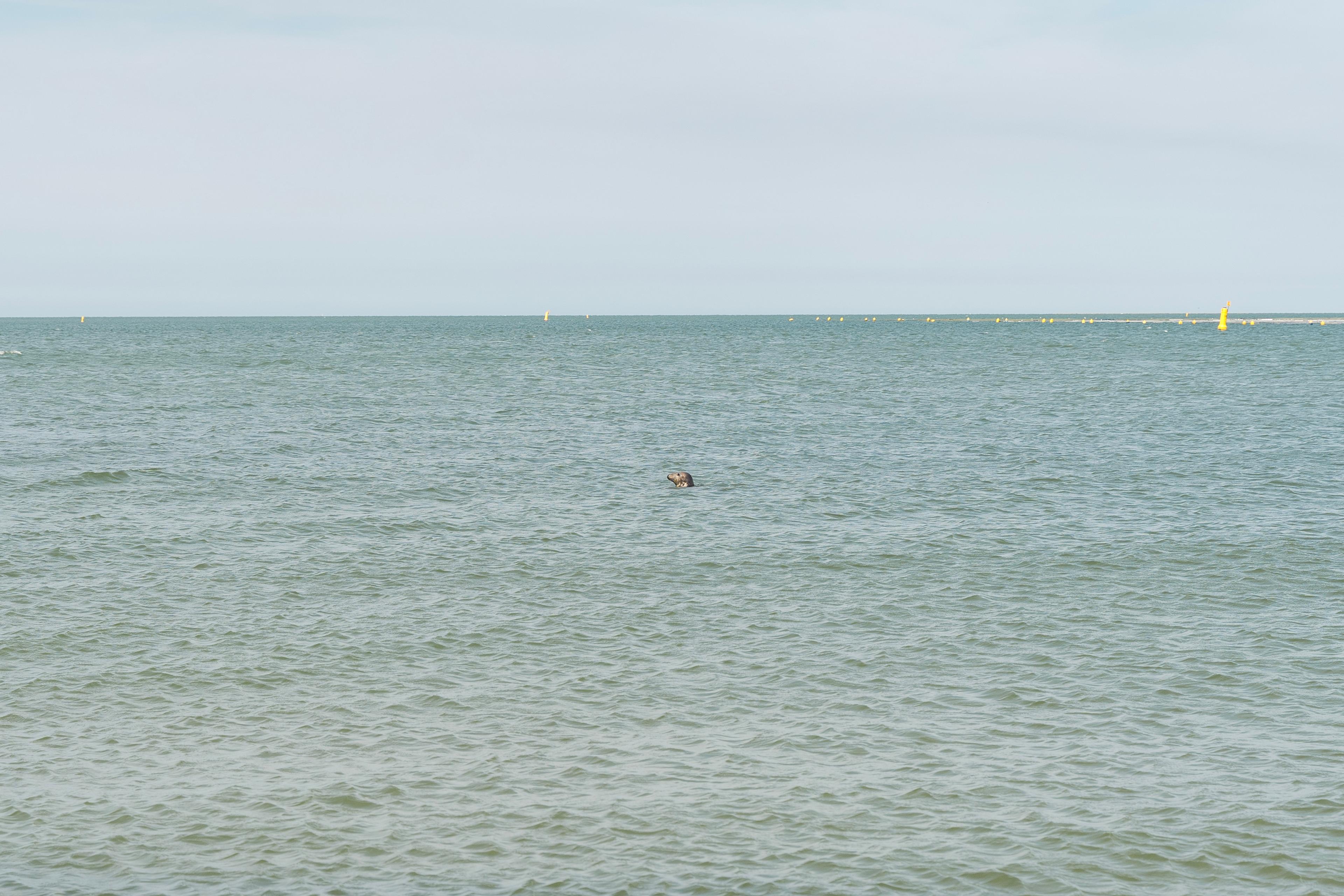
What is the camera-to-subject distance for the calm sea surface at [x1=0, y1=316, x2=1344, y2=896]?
1291 centimetres

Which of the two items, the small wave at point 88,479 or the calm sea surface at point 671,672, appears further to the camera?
the small wave at point 88,479

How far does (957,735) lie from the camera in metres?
16.2

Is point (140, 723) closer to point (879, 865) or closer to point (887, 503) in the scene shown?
point (879, 865)

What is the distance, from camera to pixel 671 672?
61.9ft

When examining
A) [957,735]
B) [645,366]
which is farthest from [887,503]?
[645,366]

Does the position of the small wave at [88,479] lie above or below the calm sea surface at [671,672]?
above

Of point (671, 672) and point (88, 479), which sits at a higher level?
point (88, 479)

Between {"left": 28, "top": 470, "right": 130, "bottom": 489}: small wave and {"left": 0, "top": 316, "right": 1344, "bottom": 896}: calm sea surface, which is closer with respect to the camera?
{"left": 0, "top": 316, "right": 1344, "bottom": 896}: calm sea surface

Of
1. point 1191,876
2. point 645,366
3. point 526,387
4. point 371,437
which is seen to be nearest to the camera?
point 1191,876

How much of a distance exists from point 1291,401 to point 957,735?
63666 millimetres

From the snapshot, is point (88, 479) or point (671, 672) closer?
point (671, 672)

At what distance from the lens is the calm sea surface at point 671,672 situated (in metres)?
12.9

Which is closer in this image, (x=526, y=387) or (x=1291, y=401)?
(x=1291, y=401)

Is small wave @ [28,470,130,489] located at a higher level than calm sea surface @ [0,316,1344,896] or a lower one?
higher
